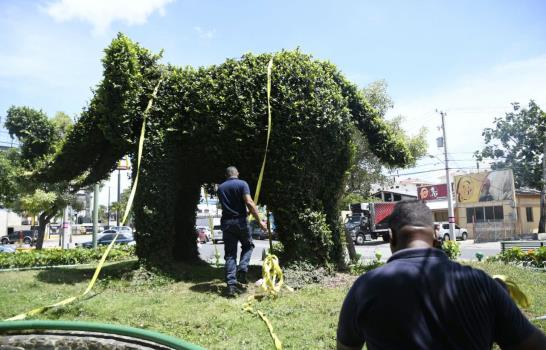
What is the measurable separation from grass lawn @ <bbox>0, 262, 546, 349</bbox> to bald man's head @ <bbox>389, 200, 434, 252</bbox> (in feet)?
8.09

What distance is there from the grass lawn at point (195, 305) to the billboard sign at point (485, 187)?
2743 centimetres

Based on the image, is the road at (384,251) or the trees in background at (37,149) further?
the road at (384,251)

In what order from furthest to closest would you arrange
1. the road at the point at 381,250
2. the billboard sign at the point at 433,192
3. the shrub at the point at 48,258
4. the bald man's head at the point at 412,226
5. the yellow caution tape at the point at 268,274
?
the billboard sign at the point at 433,192 < the road at the point at 381,250 < the shrub at the point at 48,258 < the yellow caution tape at the point at 268,274 < the bald man's head at the point at 412,226

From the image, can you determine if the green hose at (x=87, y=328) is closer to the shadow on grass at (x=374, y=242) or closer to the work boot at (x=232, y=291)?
the work boot at (x=232, y=291)

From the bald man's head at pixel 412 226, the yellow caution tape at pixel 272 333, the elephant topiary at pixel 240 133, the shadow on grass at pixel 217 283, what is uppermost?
the elephant topiary at pixel 240 133

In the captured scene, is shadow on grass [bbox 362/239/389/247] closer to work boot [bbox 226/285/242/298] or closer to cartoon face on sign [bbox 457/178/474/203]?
cartoon face on sign [bbox 457/178/474/203]

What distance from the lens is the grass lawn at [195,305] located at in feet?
16.0

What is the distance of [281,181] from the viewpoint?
299 inches

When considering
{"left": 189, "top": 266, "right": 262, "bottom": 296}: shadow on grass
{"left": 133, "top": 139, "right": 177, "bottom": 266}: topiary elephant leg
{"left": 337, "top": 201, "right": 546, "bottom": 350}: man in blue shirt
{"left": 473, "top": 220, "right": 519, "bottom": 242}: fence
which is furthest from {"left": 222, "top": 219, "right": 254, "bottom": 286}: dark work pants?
{"left": 473, "top": 220, "right": 519, "bottom": 242}: fence

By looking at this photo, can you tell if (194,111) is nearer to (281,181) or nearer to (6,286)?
(281,181)

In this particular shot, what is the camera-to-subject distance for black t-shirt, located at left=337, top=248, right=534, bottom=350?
1951 millimetres

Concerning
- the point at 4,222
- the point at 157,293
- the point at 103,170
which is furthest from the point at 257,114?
the point at 4,222

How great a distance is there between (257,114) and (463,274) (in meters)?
5.83

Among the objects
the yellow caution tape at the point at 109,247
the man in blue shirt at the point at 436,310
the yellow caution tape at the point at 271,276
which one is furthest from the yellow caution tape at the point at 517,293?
the yellow caution tape at the point at 109,247
